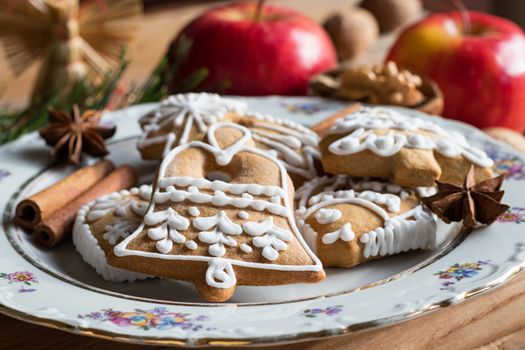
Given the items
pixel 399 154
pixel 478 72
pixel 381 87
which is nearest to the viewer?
pixel 399 154

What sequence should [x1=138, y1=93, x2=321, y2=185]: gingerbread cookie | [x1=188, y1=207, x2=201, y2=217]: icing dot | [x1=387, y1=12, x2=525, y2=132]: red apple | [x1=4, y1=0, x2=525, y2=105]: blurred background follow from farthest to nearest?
[x1=4, y1=0, x2=525, y2=105]: blurred background
[x1=387, y1=12, x2=525, y2=132]: red apple
[x1=138, y1=93, x2=321, y2=185]: gingerbread cookie
[x1=188, y1=207, x2=201, y2=217]: icing dot

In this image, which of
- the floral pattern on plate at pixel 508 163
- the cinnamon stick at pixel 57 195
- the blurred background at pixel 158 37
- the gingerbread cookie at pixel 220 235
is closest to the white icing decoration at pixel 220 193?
the gingerbread cookie at pixel 220 235

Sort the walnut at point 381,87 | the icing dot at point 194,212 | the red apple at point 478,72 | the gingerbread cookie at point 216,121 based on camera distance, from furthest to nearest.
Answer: the red apple at point 478,72 → the walnut at point 381,87 → the gingerbread cookie at point 216,121 → the icing dot at point 194,212

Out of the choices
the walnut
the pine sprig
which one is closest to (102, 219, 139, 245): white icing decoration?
the pine sprig

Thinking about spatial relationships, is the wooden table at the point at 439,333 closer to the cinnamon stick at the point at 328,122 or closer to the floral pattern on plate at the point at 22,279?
the floral pattern on plate at the point at 22,279

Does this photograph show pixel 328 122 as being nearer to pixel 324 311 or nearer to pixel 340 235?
pixel 340 235

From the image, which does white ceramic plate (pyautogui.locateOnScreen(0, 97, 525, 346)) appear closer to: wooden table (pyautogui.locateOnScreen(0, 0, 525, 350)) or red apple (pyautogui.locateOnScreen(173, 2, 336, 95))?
wooden table (pyautogui.locateOnScreen(0, 0, 525, 350))

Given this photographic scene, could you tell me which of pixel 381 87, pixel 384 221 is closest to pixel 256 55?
pixel 381 87
